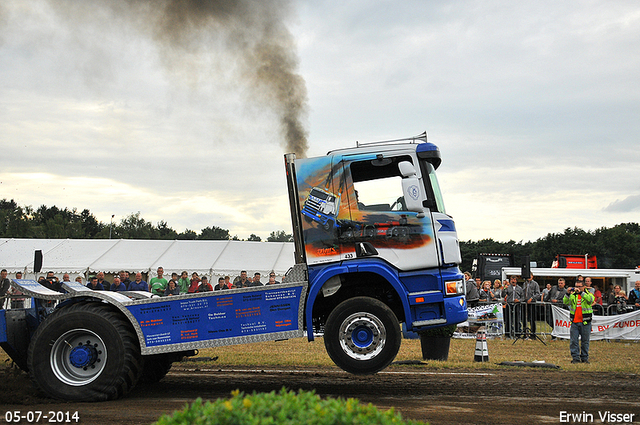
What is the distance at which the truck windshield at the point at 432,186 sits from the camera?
24.6 feet

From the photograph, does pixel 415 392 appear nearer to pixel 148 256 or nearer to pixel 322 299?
pixel 322 299

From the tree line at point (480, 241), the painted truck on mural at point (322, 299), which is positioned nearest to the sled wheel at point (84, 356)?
the painted truck on mural at point (322, 299)

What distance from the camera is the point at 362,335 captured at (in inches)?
279

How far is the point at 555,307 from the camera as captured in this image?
17.9 meters

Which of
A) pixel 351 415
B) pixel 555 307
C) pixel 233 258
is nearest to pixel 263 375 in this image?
pixel 351 415

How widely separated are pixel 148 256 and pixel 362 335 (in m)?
22.2

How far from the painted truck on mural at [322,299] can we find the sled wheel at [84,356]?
13mm

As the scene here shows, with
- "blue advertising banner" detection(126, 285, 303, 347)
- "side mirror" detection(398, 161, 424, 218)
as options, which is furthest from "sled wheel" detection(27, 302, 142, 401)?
"side mirror" detection(398, 161, 424, 218)

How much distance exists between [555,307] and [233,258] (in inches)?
603

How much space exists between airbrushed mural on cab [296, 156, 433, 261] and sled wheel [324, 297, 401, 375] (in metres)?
0.74

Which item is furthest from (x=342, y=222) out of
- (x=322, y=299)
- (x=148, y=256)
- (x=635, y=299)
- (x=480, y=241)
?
(x=480, y=241)

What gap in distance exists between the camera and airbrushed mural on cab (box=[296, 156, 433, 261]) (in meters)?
7.37

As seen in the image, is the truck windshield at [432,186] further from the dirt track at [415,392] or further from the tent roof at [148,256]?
the tent roof at [148,256]

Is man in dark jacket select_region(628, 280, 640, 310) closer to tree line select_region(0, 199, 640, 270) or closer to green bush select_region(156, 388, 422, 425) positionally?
green bush select_region(156, 388, 422, 425)
